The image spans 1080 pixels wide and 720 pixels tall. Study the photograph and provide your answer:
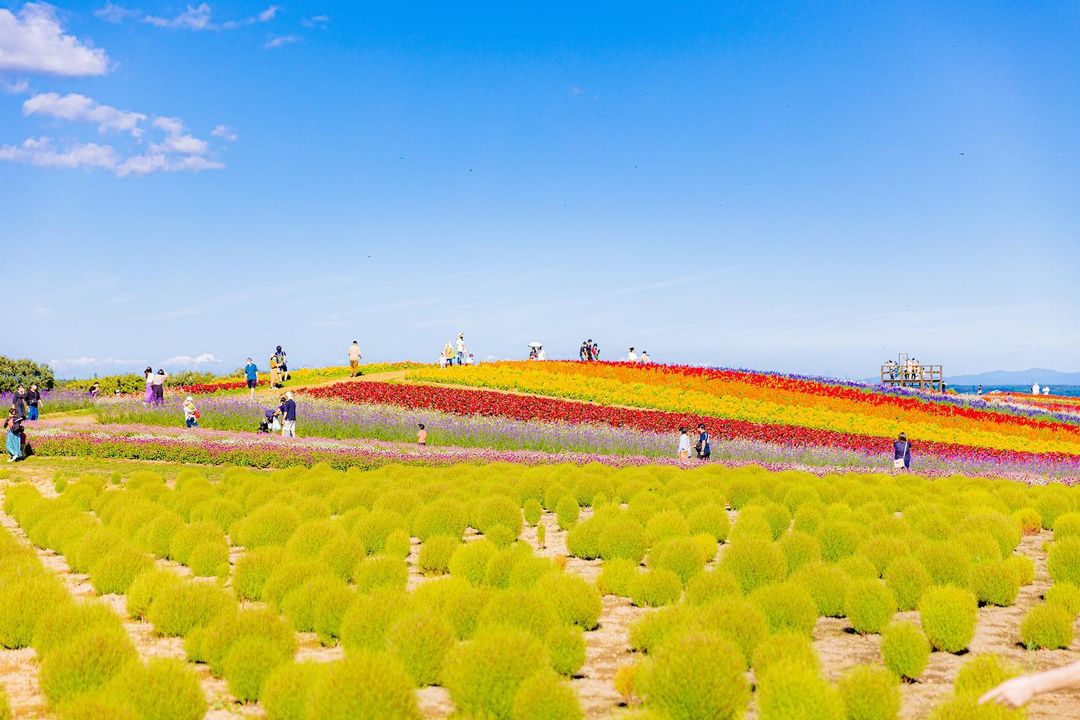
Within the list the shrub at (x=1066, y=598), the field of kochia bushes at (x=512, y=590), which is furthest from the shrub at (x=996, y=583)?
the shrub at (x=1066, y=598)

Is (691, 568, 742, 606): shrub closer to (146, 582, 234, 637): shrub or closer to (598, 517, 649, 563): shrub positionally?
(598, 517, 649, 563): shrub

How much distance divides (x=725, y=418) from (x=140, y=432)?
647 inches

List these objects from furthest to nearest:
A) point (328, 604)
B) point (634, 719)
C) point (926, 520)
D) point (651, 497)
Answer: point (651, 497) < point (926, 520) < point (328, 604) < point (634, 719)

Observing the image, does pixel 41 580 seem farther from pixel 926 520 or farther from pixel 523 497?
pixel 926 520

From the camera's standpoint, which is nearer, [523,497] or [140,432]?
[523,497]

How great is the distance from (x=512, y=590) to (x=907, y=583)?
3.83m

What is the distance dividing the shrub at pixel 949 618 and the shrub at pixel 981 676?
1480mm

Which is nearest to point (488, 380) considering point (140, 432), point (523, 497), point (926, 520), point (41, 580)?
point (140, 432)

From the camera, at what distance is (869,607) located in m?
7.55

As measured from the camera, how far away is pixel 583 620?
7.43m

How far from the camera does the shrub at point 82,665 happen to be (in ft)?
18.5

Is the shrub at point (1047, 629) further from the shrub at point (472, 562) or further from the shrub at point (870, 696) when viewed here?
the shrub at point (472, 562)

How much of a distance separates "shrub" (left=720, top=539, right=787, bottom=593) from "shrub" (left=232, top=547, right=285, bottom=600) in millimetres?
4156

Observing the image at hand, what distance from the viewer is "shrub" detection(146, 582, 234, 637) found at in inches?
284
